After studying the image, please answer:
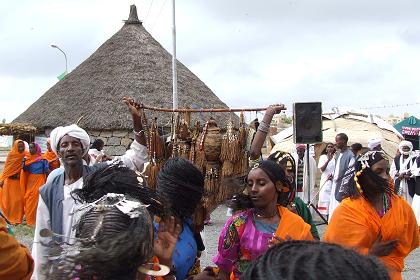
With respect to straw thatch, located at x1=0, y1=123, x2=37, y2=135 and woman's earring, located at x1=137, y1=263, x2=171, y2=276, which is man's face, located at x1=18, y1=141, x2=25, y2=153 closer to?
straw thatch, located at x1=0, y1=123, x2=37, y2=135

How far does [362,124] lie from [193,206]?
1502 centimetres

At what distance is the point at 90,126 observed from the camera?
65.5 ft

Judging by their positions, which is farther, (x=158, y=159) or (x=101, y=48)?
(x=101, y=48)

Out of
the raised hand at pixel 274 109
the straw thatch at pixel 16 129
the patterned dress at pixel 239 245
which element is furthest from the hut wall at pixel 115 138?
the patterned dress at pixel 239 245

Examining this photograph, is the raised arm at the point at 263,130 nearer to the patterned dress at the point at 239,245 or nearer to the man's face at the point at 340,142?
the patterned dress at the point at 239,245

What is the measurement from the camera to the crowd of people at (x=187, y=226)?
1478 mm

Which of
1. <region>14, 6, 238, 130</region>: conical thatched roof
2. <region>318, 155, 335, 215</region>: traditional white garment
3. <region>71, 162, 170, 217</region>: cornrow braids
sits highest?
<region>14, 6, 238, 130</region>: conical thatched roof

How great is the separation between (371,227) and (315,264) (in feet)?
8.22

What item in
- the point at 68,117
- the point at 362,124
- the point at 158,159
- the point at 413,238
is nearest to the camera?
the point at 413,238

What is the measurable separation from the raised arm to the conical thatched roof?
14683 millimetres

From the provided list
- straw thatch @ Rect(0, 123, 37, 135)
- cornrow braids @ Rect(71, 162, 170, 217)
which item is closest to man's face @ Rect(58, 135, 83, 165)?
cornrow braids @ Rect(71, 162, 170, 217)

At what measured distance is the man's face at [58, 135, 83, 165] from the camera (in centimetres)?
377

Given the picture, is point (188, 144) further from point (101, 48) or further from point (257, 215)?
point (101, 48)

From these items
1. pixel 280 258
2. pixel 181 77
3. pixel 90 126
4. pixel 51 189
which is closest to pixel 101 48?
pixel 181 77
